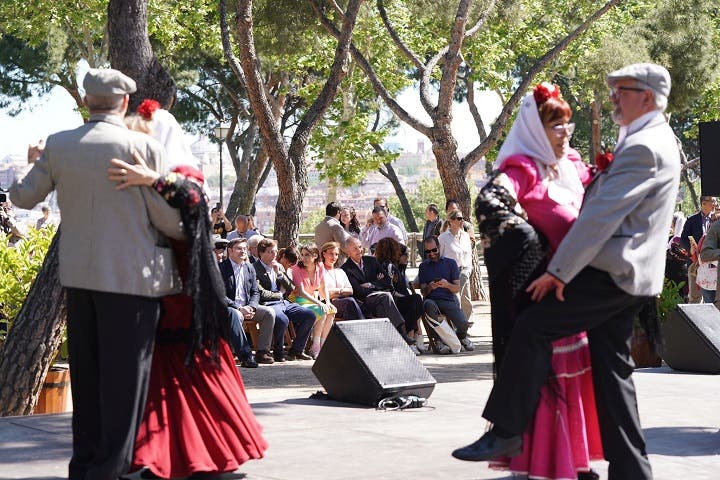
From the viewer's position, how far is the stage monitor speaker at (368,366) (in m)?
8.45

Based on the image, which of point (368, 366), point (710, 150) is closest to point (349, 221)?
point (368, 366)

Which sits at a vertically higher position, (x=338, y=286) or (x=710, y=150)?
(x=710, y=150)

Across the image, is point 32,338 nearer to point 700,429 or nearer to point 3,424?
point 3,424

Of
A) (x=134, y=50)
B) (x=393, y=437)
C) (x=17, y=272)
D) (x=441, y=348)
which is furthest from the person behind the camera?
(x=441, y=348)

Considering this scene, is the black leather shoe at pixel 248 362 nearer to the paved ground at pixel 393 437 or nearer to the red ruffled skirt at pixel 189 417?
the paved ground at pixel 393 437

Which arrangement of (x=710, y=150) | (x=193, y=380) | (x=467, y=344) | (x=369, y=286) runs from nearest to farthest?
(x=193, y=380) < (x=710, y=150) < (x=369, y=286) < (x=467, y=344)

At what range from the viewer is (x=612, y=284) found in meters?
5.09

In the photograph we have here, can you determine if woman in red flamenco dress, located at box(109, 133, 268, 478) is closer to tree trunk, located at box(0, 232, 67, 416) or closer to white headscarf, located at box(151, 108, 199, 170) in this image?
white headscarf, located at box(151, 108, 199, 170)

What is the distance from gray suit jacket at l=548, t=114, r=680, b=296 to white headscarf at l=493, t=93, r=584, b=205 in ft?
0.79

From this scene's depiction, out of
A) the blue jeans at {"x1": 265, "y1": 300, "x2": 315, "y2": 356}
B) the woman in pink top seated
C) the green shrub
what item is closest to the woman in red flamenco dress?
the green shrub

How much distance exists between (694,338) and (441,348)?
444cm

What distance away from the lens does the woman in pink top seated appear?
45.0 feet

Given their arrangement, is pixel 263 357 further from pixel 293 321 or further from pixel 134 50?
pixel 134 50

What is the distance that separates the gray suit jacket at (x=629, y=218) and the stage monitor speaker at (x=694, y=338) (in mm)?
5141
